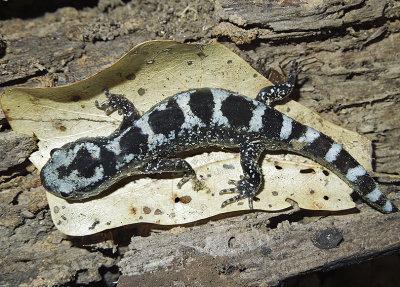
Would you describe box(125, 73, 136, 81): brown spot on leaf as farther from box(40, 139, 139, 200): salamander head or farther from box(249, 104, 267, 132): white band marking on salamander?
box(249, 104, 267, 132): white band marking on salamander

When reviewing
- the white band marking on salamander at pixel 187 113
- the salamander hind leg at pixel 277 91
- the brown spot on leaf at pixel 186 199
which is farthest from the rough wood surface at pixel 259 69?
the white band marking on salamander at pixel 187 113

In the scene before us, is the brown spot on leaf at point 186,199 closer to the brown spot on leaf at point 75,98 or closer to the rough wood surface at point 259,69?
the rough wood surface at point 259,69

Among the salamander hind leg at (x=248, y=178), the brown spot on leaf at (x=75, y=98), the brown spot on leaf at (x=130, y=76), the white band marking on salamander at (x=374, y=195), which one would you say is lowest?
the white band marking on salamander at (x=374, y=195)

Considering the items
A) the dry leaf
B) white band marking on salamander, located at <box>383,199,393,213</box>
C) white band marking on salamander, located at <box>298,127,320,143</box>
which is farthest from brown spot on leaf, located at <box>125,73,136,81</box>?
white band marking on salamander, located at <box>383,199,393,213</box>

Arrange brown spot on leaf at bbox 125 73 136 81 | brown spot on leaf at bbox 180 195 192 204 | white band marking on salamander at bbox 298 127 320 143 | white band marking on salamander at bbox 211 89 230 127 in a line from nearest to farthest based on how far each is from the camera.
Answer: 1. brown spot on leaf at bbox 125 73 136 81
2. brown spot on leaf at bbox 180 195 192 204
3. white band marking on salamander at bbox 211 89 230 127
4. white band marking on salamander at bbox 298 127 320 143

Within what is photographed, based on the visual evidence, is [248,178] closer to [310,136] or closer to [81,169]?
[310,136]

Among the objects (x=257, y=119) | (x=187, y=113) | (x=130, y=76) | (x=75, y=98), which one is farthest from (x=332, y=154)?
(x=75, y=98)

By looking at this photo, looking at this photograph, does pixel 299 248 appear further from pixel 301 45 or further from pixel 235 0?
pixel 235 0

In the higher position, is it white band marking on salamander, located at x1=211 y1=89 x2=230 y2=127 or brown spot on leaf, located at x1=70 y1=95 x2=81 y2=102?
brown spot on leaf, located at x1=70 y1=95 x2=81 y2=102
